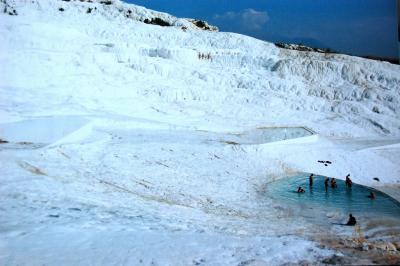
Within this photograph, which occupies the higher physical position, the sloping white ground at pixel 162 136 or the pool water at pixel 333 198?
the sloping white ground at pixel 162 136

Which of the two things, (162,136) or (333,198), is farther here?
(162,136)

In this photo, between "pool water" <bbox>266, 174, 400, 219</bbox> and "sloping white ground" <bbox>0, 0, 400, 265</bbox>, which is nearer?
"sloping white ground" <bbox>0, 0, 400, 265</bbox>

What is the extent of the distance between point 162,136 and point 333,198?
352 inches

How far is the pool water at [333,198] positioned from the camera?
16.6 metres

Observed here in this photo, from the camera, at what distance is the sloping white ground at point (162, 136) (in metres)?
9.65

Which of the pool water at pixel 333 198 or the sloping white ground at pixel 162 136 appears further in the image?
the pool water at pixel 333 198

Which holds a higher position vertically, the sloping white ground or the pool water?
the sloping white ground

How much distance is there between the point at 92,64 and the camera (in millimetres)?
32031

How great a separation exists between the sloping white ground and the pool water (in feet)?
2.75

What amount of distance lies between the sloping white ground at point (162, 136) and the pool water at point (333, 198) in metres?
0.84

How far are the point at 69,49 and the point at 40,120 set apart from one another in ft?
44.4

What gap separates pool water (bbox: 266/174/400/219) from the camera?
16.6 meters

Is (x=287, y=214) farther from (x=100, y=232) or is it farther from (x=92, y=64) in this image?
(x=92, y=64)

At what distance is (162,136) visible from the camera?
22906mm
